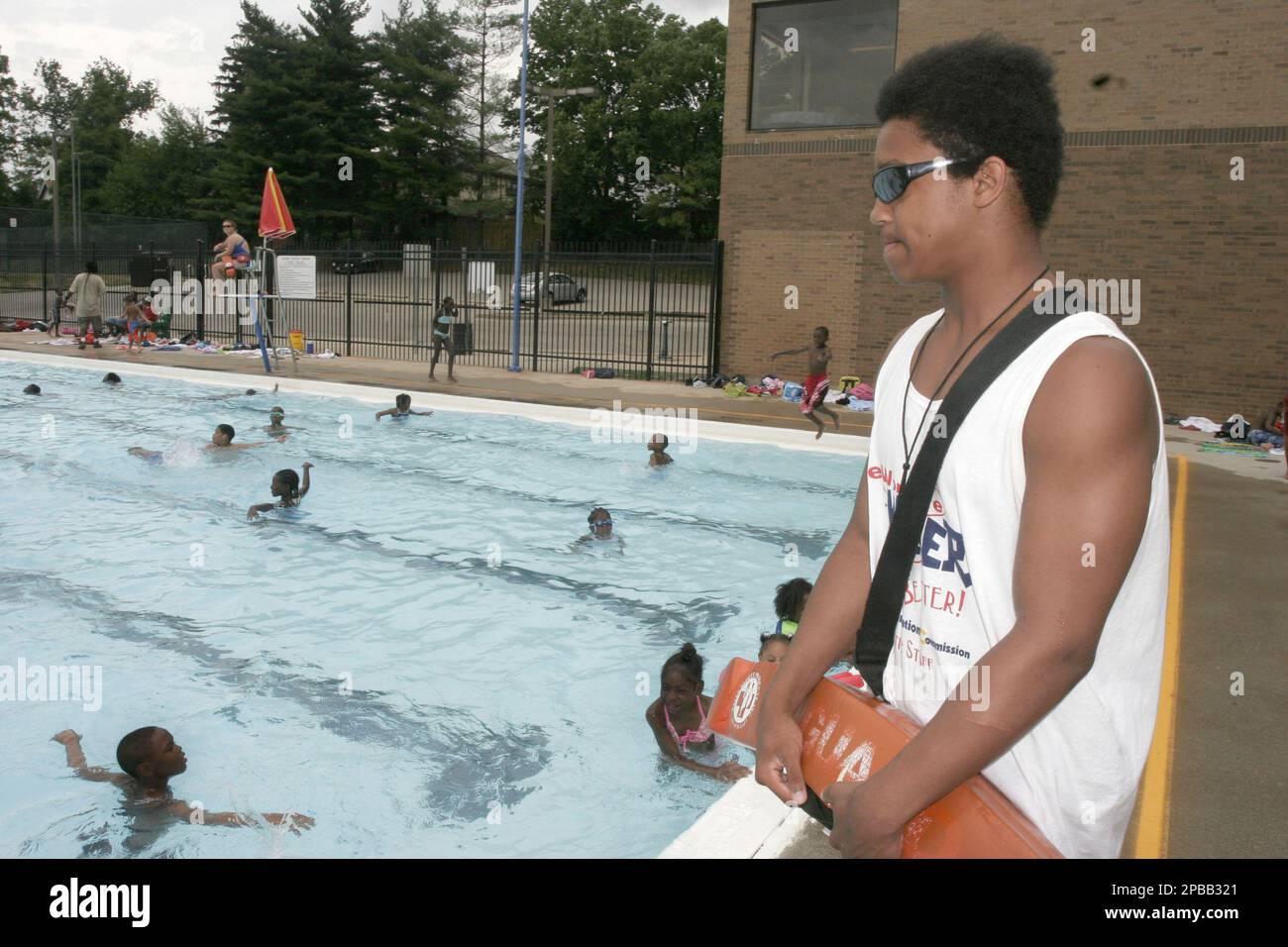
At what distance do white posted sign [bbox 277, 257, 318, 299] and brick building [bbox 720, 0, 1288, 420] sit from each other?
432 inches

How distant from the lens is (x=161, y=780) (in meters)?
5.33

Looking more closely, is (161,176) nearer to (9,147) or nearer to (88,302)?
(9,147)

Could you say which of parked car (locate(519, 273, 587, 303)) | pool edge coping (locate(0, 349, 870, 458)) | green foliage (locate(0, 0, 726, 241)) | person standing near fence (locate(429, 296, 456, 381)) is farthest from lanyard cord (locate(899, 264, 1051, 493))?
green foliage (locate(0, 0, 726, 241))

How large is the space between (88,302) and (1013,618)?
25.1 m

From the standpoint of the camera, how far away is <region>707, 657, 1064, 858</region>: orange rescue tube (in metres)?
1.54

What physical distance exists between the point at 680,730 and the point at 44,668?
4.53 meters

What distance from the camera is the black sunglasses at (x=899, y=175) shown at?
5.61ft

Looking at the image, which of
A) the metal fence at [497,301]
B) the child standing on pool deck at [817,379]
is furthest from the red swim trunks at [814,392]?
the metal fence at [497,301]

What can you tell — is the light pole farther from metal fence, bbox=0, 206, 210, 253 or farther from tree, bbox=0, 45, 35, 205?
tree, bbox=0, 45, 35, 205

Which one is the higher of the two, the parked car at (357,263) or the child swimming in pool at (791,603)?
the parked car at (357,263)

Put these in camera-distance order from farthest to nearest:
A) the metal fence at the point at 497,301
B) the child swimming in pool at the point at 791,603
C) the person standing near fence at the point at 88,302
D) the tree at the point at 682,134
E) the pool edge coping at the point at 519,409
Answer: the tree at the point at 682,134 < the person standing near fence at the point at 88,302 < the metal fence at the point at 497,301 < the pool edge coping at the point at 519,409 < the child swimming in pool at the point at 791,603

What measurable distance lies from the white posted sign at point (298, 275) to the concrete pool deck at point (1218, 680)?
41.0ft

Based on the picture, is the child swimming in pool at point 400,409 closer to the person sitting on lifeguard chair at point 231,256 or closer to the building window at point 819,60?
the person sitting on lifeguard chair at point 231,256

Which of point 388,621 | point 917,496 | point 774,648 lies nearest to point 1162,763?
point 774,648
